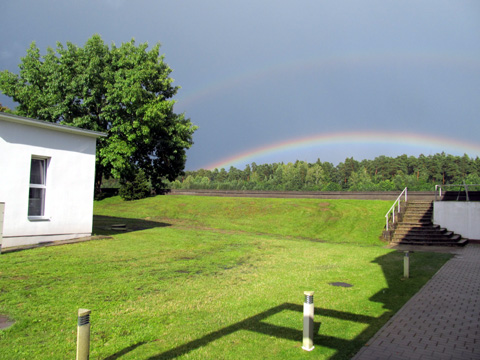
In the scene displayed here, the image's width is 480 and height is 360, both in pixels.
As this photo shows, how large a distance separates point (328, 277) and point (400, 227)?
12484 millimetres

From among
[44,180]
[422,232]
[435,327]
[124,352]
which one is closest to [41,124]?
[44,180]

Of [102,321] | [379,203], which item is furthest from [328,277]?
[379,203]

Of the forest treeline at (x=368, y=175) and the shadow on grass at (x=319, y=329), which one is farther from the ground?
the forest treeline at (x=368, y=175)

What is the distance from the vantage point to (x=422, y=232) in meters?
19.9

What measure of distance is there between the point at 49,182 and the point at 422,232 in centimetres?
1887

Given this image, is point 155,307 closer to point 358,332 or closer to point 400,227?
point 358,332

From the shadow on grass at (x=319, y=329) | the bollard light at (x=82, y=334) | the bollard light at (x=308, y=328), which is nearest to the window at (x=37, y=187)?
the shadow on grass at (x=319, y=329)

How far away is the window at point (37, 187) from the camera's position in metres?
13.5

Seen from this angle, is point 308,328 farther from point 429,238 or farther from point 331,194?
point 331,194

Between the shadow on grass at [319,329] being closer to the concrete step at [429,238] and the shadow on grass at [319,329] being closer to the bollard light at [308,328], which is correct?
the bollard light at [308,328]

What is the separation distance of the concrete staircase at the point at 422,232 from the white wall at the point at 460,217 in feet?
1.47

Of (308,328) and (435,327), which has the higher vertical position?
(308,328)

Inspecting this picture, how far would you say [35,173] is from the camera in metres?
13.8

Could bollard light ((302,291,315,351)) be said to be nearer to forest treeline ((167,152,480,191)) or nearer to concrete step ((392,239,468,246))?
concrete step ((392,239,468,246))
